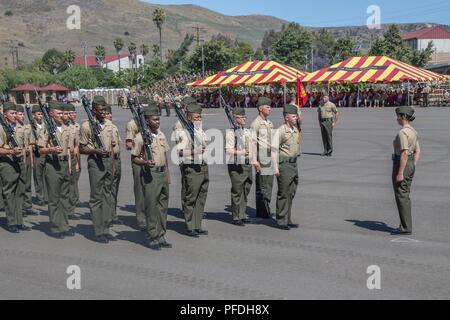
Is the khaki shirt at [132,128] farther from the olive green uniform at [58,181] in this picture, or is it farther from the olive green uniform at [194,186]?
the olive green uniform at [194,186]

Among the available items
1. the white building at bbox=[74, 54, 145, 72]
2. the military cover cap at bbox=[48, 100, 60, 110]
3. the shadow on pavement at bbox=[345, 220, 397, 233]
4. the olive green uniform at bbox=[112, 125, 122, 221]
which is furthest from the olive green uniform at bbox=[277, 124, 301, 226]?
the white building at bbox=[74, 54, 145, 72]

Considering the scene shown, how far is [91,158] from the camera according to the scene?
30.5 ft

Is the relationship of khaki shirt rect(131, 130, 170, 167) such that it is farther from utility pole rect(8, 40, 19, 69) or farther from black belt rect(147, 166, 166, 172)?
utility pole rect(8, 40, 19, 69)

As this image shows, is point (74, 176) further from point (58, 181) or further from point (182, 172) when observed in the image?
point (182, 172)

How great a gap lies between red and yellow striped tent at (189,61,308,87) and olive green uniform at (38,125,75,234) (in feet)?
119

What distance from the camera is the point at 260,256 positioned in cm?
814

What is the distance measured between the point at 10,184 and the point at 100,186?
5.28ft

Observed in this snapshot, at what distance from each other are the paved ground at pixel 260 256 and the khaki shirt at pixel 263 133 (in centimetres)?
121

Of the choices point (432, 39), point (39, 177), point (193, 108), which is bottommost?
point (39, 177)

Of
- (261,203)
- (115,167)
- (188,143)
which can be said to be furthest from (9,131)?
(261,203)

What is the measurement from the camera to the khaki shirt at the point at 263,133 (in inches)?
405

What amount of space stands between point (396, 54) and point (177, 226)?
271 ft
